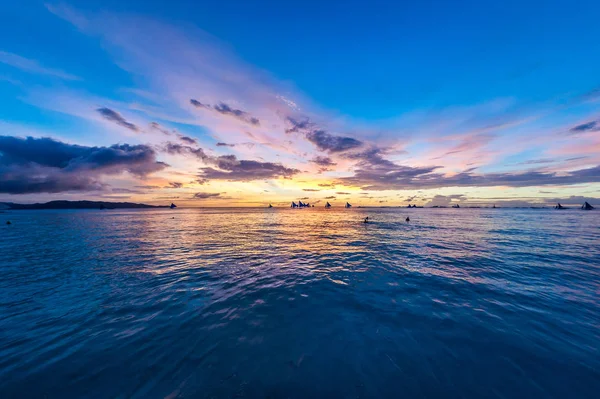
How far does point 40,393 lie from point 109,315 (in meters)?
4.71

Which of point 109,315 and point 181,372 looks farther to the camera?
point 109,315

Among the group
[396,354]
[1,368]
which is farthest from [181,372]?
[396,354]

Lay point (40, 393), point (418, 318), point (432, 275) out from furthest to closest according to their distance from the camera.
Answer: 1. point (432, 275)
2. point (418, 318)
3. point (40, 393)

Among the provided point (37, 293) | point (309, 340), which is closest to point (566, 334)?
point (309, 340)

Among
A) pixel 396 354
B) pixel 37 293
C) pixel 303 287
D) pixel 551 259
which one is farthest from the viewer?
pixel 551 259

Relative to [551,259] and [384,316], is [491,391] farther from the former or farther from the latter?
[551,259]

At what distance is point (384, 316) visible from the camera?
10.4 m

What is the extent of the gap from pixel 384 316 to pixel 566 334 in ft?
22.9

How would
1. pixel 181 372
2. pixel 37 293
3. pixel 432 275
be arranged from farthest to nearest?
pixel 432 275
pixel 37 293
pixel 181 372

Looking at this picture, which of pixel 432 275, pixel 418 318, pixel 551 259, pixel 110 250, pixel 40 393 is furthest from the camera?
pixel 110 250

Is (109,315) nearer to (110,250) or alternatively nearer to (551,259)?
(110,250)

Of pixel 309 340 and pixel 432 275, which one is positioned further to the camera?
A: pixel 432 275

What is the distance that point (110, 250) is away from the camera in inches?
1024

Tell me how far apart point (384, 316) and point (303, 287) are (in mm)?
5407
